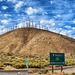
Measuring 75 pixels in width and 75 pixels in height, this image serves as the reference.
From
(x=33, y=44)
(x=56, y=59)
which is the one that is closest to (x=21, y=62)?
(x=56, y=59)

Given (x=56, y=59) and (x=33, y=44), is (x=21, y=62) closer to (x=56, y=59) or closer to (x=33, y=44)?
(x=56, y=59)

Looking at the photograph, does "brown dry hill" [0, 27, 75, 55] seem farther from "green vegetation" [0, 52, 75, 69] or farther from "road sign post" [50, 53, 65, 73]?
"road sign post" [50, 53, 65, 73]

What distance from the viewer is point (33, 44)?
9606cm

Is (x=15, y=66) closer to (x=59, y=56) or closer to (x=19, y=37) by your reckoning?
(x=59, y=56)

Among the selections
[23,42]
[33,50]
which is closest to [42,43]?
[33,50]

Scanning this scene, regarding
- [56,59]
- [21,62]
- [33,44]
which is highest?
[33,44]

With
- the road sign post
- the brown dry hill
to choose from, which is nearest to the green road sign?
the road sign post

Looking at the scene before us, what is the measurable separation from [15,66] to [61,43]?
76.5 meters

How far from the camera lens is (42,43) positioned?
9638cm

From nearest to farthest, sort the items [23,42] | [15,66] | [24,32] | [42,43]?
[15,66]
[42,43]
[23,42]
[24,32]

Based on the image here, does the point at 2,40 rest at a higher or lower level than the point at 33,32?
lower

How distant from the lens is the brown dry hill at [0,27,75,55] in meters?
90.8

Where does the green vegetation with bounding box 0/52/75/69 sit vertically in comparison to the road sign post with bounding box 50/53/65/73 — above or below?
below

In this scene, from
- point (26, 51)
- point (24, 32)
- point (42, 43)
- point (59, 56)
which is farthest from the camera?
point (24, 32)
